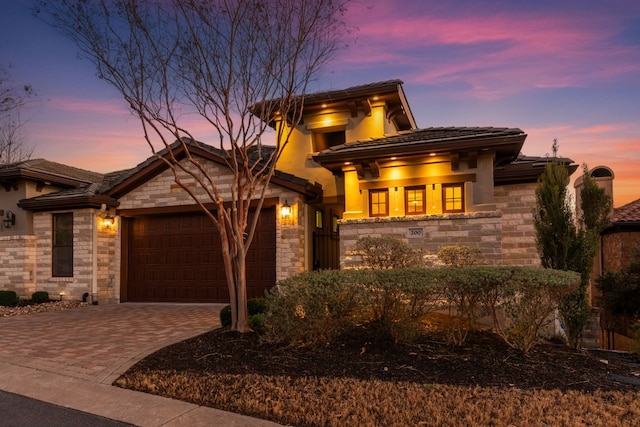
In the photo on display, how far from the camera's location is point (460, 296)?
19.4 ft

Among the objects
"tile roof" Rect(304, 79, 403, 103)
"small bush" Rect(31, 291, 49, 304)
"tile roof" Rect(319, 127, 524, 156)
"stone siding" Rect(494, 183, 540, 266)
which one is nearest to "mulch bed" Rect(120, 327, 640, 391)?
"stone siding" Rect(494, 183, 540, 266)

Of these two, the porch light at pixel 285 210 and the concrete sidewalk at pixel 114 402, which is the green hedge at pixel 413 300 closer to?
the concrete sidewalk at pixel 114 402

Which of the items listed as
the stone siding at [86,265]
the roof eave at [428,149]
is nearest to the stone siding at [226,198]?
the stone siding at [86,265]

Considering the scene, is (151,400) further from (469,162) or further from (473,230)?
(469,162)

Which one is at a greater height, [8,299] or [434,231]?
[434,231]

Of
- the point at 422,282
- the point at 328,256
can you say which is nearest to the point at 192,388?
the point at 422,282

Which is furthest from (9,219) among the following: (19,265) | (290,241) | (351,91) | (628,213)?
(628,213)

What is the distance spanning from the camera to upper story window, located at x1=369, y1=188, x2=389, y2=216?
10.8m

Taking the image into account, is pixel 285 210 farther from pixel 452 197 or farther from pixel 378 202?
pixel 452 197

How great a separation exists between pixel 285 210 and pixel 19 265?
9.82m

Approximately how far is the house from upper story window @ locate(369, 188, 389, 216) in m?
0.03

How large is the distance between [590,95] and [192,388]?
1282cm

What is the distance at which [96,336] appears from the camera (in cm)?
806

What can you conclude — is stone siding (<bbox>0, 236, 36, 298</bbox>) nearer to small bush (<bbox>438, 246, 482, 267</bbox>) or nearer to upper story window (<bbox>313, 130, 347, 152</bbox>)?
upper story window (<bbox>313, 130, 347, 152</bbox>)
